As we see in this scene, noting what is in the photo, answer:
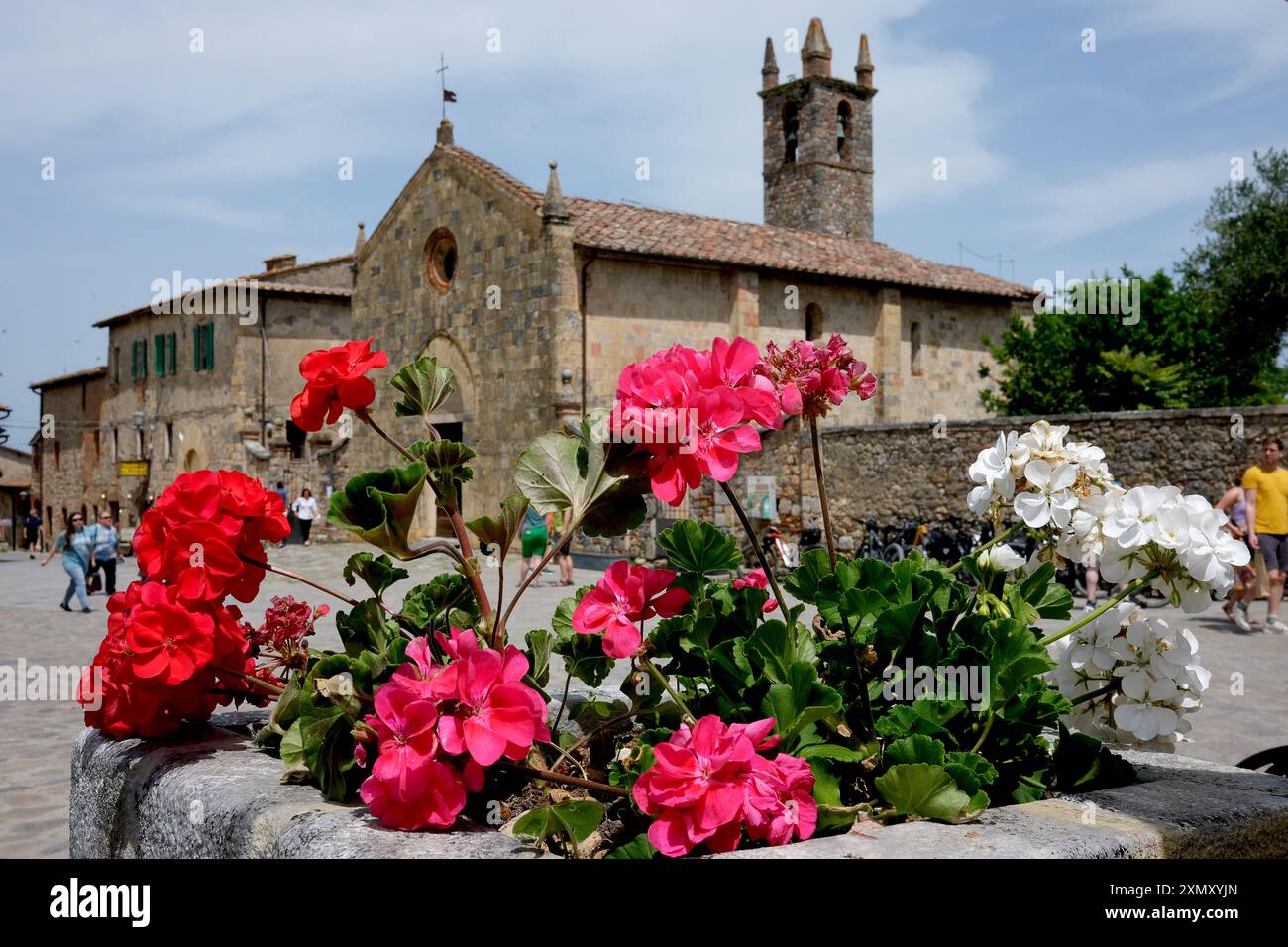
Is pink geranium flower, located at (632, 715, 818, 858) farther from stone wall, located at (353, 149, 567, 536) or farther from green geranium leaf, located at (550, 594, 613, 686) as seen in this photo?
→ stone wall, located at (353, 149, 567, 536)

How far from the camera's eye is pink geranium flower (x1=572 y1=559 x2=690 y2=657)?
212 cm

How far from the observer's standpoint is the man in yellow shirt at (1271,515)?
10938 mm

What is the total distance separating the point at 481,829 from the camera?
2086 mm

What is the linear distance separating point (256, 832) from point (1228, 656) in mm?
9126

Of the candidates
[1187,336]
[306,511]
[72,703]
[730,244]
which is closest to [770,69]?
[730,244]

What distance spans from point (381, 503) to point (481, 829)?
61 cm

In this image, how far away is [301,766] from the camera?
91.4 inches

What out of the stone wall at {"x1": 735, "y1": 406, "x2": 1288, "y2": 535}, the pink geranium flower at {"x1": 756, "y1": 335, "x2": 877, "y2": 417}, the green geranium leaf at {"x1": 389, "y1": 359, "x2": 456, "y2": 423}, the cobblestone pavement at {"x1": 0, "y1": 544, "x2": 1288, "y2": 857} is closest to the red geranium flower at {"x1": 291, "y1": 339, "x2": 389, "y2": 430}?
the green geranium leaf at {"x1": 389, "y1": 359, "x2": 456, "y2": 423}

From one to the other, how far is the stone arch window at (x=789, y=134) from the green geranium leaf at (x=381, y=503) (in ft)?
126

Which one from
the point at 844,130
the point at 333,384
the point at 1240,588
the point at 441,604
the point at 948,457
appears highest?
the point at 844,130

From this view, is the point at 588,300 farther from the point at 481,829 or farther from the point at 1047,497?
the point at 481,829
